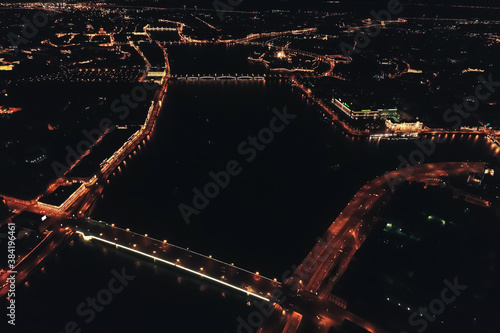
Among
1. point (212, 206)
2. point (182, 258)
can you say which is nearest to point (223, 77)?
point (212, 206)

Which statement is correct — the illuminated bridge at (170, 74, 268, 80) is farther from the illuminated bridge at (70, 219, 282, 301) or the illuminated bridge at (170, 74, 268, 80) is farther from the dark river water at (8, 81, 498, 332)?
the illuminated bridge at (70, 219, 282, 301)

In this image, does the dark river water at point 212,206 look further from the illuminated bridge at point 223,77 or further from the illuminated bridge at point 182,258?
the illuminated bridge at point 223,77

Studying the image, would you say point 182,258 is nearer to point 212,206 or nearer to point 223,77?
point 212,206

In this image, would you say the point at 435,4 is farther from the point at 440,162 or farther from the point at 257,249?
the point at 257,249

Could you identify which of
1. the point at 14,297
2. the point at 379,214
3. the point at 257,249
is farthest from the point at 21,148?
the point at 379,214

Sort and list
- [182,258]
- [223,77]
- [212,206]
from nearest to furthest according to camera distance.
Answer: [182,258], [212,206], [223,77]


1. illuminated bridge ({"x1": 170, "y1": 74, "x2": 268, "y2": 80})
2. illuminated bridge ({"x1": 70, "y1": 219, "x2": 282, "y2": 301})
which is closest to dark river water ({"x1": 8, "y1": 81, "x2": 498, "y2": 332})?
illuminated bridge ({"x1": 70, "y1": 219, "x2": 282, "y2": 301})

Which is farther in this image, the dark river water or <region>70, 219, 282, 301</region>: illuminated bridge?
<region>70, 219, 282, 301</region>: illuminated bridge

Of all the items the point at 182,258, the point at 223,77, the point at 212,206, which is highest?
the point at 223,77
